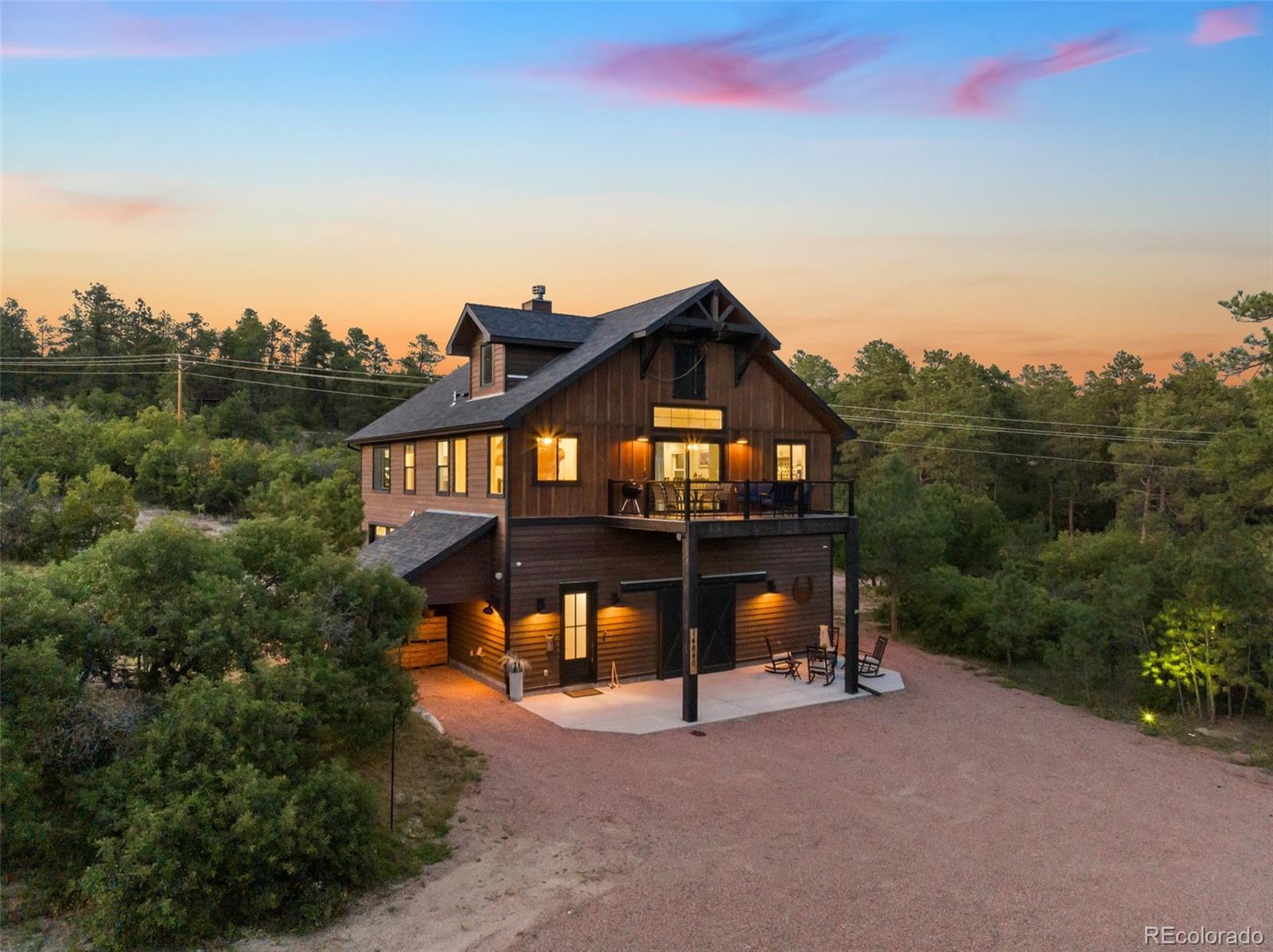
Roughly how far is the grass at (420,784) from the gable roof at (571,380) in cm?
622

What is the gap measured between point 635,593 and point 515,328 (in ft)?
22.2

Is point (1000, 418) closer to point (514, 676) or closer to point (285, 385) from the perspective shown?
point (514, 676)

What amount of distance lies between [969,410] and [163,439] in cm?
4402

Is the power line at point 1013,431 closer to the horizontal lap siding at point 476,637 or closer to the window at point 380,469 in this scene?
the window at point 380,469

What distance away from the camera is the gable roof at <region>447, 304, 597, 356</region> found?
17656mm

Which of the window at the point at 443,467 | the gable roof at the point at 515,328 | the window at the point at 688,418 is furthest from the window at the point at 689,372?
the window at the point at 443,467

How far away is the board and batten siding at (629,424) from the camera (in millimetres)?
16062

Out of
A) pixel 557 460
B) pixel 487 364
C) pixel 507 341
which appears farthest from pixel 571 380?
pixel 487 364

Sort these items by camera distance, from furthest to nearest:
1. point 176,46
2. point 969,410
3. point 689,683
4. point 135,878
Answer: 1. point 969,410
2. point 689,683
3. point 176,46
4. point 135,878

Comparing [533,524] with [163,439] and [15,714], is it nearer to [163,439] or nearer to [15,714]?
[15,714]

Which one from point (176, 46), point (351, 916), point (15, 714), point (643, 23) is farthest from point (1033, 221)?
point (15, 714)

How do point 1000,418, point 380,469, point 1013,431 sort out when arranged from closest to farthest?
point 380,469 < point 1013,431 < point 1000,418

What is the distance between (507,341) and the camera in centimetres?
1752

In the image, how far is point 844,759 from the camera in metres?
12.3
